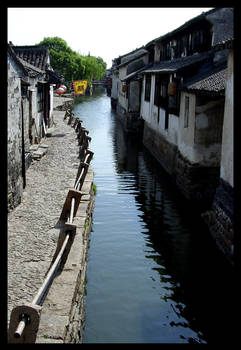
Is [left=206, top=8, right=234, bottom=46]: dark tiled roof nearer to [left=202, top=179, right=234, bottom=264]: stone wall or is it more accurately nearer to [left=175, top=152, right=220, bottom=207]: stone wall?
[left=175, top=152, right=220, bottom=207]: stone wall

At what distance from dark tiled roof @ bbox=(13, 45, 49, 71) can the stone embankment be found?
7507mm

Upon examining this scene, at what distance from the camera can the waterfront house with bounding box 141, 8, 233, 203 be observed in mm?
12492

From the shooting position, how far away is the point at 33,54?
21297 mm

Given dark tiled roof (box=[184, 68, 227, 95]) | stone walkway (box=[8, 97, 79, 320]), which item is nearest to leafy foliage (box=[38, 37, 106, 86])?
stone walkway (box=[8, 97, 79, 320])

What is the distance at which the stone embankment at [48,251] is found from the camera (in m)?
5.37

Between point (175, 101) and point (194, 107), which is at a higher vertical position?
point (175, 101)

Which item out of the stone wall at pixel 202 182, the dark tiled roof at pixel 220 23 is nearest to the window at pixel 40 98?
the dark tiled roof at pixel 220 23

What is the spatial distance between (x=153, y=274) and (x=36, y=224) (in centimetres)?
280

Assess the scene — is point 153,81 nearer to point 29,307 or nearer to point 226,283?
point 226,283

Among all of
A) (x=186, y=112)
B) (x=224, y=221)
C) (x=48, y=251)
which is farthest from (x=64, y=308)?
(x=186, y=112)

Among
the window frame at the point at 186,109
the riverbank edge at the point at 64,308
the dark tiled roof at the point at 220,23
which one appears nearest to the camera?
the riverbank edge at the point at 64,308

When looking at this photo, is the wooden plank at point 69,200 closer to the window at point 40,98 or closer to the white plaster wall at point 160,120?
the white plaster wall at point 160,120

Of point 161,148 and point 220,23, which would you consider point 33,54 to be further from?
point 220,23

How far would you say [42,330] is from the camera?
4844mm
